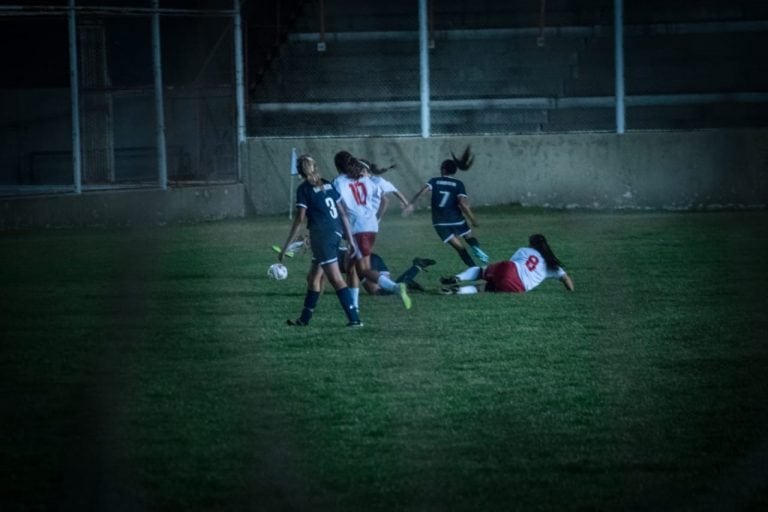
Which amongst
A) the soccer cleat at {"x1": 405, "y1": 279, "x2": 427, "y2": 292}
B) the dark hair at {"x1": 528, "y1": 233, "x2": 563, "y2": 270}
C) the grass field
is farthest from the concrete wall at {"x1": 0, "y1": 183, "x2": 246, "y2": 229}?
the dark hair at {"x1": 528, "y1": 233, "x2": 563, "y2": 270}

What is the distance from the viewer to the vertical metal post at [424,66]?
25297 mm

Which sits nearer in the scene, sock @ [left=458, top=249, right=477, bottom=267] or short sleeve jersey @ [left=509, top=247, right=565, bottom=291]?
short sleeve jersey @ [left=509, top=247, right=565, bottom=291]

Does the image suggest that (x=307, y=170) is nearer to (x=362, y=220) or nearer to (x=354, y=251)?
(x=354, y=251)

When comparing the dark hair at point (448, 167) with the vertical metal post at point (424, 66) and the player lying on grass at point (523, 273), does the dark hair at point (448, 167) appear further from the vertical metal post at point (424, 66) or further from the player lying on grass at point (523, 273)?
the vertical metal post at point (424, 66)

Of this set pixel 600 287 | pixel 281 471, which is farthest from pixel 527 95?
pixel 281 471

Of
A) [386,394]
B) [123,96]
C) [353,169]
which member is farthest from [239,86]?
[386,394]

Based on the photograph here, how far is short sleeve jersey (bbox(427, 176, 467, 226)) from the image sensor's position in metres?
16.7

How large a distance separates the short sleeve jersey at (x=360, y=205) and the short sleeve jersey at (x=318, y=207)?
6.27 feet

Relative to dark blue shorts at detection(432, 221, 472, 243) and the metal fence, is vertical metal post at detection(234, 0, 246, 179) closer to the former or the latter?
the metal fence

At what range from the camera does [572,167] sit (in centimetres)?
2556

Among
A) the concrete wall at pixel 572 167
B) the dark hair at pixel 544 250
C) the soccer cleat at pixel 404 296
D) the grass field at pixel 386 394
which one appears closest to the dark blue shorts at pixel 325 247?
the grass field at pixel 386 394

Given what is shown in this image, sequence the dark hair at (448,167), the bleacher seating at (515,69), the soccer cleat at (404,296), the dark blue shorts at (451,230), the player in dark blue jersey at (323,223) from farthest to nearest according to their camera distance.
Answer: the bleacher seating at (515,69) < the dark blue shorts at (451,230) < the dark hair at (448,167) < the soccer cleat at (404,296) < the player in dark blue jersey at (323,223)

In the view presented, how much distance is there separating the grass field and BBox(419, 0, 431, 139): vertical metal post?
9516 mm

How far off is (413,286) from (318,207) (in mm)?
3093
